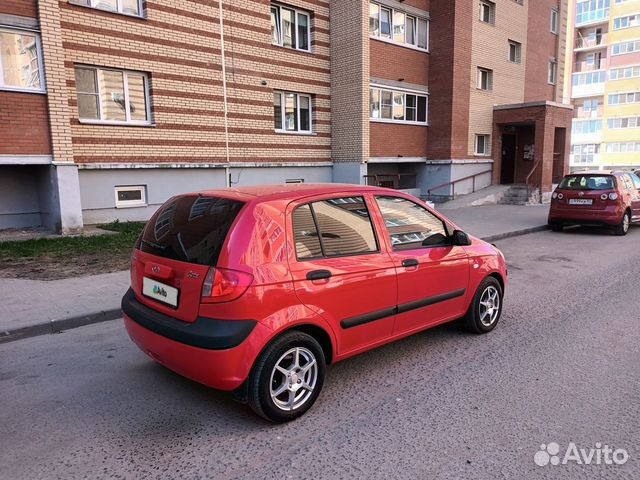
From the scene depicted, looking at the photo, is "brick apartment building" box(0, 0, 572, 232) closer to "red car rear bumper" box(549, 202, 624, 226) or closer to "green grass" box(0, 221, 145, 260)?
"green grass" box(0, 221, 145, 260)

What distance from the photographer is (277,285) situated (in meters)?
3.29

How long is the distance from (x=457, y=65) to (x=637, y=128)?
1919 inches

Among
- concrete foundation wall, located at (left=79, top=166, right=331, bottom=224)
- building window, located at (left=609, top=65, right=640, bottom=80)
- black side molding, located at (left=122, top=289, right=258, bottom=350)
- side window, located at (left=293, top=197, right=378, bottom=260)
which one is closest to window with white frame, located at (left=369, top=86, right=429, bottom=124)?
concrete foundation wall, located at (left=79, top=166, right=331, bottom=224)

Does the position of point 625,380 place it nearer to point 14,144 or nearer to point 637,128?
point 14,144

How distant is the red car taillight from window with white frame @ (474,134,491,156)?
783 inches

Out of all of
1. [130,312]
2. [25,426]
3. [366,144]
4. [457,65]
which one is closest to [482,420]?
[130,312]

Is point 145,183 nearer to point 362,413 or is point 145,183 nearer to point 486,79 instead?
point 362,413

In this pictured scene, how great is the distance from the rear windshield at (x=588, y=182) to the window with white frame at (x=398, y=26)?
345 inches

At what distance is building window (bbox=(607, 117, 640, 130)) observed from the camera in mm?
56094

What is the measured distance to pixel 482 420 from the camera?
333 cm

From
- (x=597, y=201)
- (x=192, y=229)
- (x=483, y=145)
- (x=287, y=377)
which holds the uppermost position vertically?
(x=483, y=145)

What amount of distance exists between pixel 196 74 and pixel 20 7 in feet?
14.9

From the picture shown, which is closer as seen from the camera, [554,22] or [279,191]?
[279,191]

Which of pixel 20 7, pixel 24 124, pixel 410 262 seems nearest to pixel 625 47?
pixel 20 7
